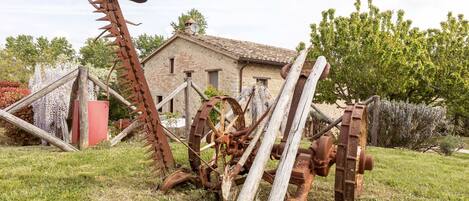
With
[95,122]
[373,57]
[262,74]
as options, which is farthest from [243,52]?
[95,122]

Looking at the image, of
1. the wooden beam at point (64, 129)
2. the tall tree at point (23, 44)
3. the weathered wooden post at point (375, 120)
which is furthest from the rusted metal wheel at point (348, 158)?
the tall tree at point (23, 44)

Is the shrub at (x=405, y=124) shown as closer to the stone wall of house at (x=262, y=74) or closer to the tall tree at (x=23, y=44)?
the stone wall of house at (x=262, y=74)

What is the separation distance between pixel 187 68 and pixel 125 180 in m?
17.3

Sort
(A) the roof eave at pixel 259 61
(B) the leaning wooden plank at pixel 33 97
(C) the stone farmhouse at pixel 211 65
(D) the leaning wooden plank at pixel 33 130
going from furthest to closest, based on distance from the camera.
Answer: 1. (C) the stone farmhouse at pixel 211 65
2. (A) the roof eave at pixel 259 61
3. (B) the leaning wooden plank at pixel 33 97
4. (D) the leaning wooden plank at pixel 33 130

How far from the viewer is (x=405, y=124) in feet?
35.1

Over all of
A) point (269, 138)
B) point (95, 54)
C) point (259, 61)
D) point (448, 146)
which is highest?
point (95, 54)

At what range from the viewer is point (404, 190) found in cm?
476

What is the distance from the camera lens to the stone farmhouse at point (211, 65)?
1848 cm

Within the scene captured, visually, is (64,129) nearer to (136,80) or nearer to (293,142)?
(136,80)

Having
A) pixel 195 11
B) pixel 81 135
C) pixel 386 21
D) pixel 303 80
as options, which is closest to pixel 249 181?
pixel 303 80

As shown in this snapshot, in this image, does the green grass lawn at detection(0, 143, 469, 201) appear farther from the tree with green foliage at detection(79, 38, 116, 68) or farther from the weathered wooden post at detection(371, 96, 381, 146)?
the tree with green foliage at detection(79, 38, 116, 68)

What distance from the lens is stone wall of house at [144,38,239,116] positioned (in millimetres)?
18812

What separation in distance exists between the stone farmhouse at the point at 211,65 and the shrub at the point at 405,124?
8.27 m

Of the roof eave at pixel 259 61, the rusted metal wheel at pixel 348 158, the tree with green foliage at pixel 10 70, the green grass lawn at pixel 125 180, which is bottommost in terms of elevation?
the green grass lawn at pixel 125 180
